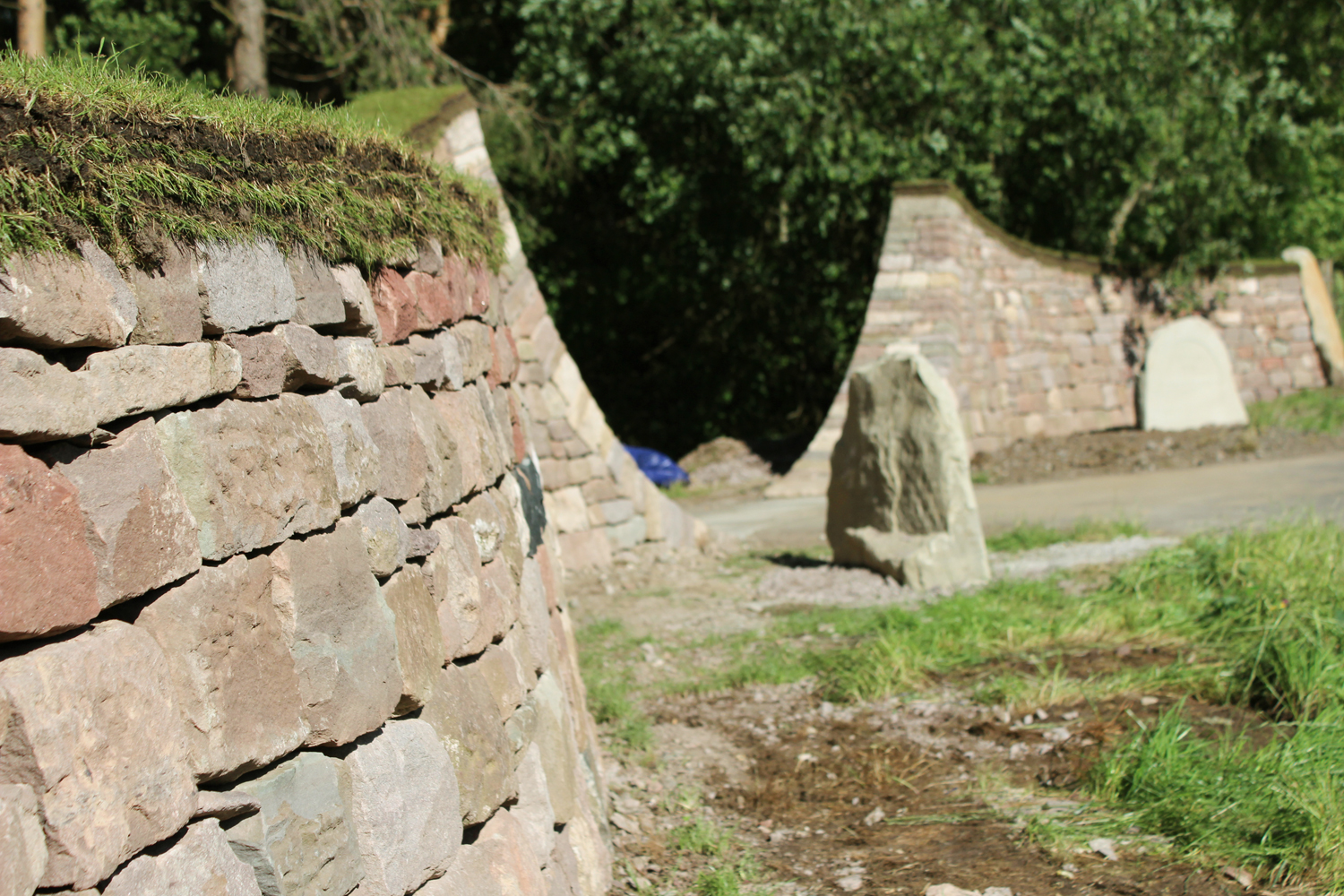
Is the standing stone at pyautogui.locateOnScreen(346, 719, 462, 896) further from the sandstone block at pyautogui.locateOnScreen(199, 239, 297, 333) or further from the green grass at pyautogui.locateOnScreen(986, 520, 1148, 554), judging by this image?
the green grass at pyautogui.locateOnScreen(986, 520, 1148, 554)

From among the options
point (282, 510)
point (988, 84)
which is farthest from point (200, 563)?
point (988, 84)

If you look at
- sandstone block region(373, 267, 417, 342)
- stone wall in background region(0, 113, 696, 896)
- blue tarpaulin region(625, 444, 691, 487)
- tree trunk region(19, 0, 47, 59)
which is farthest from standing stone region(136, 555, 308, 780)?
blue tarpaulin region(625, 444, 691, 487)

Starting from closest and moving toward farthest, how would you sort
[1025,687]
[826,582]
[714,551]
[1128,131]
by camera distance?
[1025,687]
[826,582]
[714,551]
[1128,131]

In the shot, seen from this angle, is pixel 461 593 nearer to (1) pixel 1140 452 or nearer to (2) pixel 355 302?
(2) pixel 355 302

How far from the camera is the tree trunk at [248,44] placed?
403 inches

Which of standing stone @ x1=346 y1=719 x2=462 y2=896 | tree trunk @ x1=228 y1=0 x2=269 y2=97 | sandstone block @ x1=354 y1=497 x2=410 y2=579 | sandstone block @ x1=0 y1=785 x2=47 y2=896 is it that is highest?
tree trunk @ x1=228 y1=0 x2=269 y2=97

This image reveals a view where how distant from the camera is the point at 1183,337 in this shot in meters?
11.8

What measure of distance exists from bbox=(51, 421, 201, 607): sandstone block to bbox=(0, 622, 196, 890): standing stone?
7 cm

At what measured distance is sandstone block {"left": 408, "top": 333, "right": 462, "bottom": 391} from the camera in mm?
2639

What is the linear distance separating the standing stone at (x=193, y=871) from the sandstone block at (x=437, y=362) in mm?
1214

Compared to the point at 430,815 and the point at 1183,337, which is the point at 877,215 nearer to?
the point at 1183,337

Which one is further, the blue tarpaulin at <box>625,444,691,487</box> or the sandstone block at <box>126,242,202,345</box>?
the blue tarpaulin at <box>625,444,691,487</box>

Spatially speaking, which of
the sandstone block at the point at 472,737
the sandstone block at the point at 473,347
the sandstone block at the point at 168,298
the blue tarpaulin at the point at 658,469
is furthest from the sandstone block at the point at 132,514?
the blue tarpaulin at the point at 658,469

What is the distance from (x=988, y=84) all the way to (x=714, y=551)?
22.8 ft
